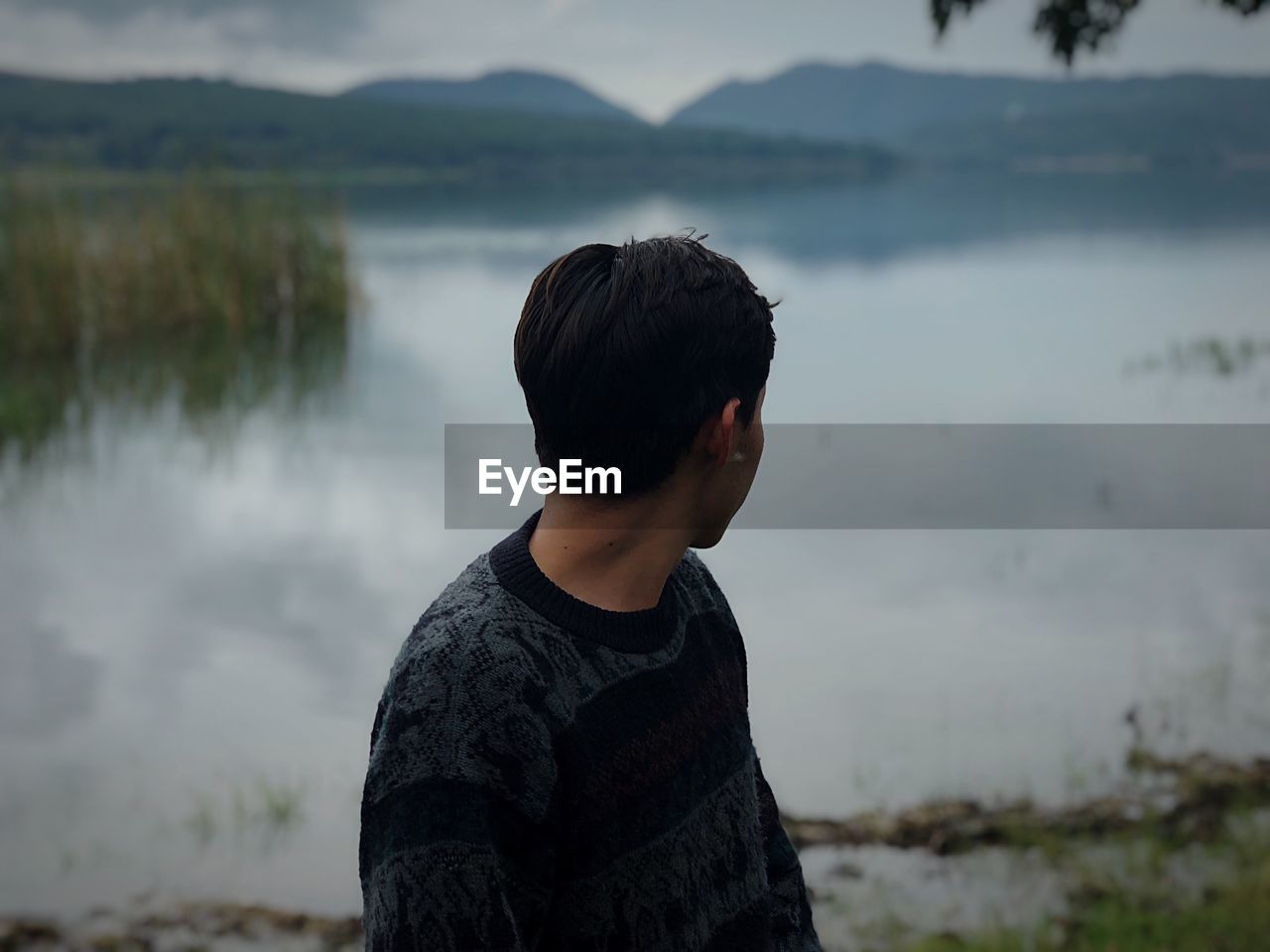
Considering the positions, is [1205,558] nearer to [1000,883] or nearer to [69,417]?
[1000,883]

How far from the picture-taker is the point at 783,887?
→ 143 cm

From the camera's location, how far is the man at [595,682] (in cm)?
100

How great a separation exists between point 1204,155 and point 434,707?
6167 cm

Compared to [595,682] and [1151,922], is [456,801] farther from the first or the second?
[1151,922]

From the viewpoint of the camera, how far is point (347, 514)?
7.80 metres

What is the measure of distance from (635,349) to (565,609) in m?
0.21

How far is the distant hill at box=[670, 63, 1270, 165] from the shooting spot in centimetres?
5797

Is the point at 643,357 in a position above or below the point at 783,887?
above

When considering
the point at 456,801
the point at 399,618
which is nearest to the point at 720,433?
the point at 456,801

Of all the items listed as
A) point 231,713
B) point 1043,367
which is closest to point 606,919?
point 231,713
